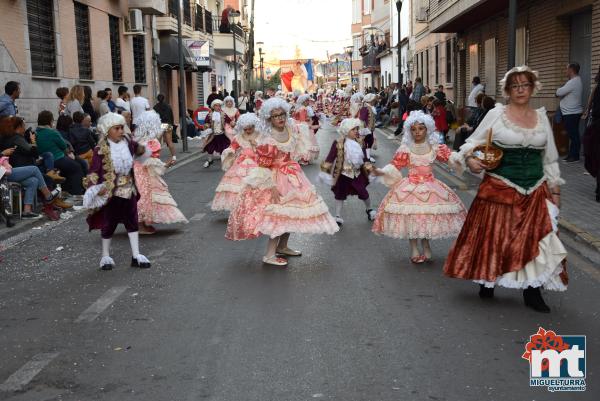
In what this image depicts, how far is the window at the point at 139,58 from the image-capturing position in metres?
27.6

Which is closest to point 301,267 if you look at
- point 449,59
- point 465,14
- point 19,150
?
point 19,150

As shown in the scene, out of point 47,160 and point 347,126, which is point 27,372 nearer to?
point 347,126

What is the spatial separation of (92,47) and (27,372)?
18.5 metres

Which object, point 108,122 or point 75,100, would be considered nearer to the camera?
point 108,122

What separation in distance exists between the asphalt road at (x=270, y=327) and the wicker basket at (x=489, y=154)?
1131 mm

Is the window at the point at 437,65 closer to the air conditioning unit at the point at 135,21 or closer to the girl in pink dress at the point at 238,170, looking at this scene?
the air conditioning unit at the point at 135,21

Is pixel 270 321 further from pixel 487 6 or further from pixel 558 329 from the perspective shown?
pixel 487 6

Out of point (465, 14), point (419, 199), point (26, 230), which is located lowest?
point (26, 230)

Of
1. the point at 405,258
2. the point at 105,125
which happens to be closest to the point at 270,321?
the point at 405,258

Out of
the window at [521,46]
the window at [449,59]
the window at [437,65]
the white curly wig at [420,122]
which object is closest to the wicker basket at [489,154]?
the white curly wig at [420,122]

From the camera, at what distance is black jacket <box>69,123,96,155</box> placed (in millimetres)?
13914

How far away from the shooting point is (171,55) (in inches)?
1203

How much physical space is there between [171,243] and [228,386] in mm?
4900

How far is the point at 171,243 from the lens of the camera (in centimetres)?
905
